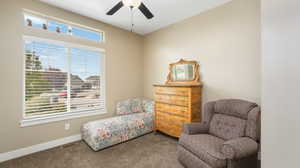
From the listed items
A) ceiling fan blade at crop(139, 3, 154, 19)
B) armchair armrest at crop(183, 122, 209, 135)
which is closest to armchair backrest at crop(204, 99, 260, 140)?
armchair armrest at crop(183, 122, 209, 135)

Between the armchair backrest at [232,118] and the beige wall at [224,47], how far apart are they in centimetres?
42

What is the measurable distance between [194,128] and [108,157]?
5.11ft

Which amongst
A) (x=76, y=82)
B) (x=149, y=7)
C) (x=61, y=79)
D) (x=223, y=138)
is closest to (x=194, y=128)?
(x=223, y=138)

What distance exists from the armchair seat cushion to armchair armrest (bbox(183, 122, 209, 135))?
0.11 m

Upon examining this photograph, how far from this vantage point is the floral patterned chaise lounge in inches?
98.6

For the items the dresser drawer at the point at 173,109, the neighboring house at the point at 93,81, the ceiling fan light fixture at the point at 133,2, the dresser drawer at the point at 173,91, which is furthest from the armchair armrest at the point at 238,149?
the neighboring house at the point at 93,81

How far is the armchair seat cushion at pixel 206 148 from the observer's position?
152 cm

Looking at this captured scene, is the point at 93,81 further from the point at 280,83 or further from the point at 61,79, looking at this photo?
the point at 280,83

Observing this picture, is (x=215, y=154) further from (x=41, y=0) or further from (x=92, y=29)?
(x=41, y=0)

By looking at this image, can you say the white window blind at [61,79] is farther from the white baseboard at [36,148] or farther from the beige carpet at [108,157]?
the beige carpet at [108,157]

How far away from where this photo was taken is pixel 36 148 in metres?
2.44

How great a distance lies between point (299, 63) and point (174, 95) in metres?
2.05

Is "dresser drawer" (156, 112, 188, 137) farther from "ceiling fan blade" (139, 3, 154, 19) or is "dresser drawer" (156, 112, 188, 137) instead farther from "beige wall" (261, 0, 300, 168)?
"ceiling fan blade" (139, 3, 154, 19)

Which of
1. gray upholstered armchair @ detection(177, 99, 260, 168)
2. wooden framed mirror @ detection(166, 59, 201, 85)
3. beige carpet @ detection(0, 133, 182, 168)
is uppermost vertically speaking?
wooden framed mirror @ detection(166, 59, 201, 85)
